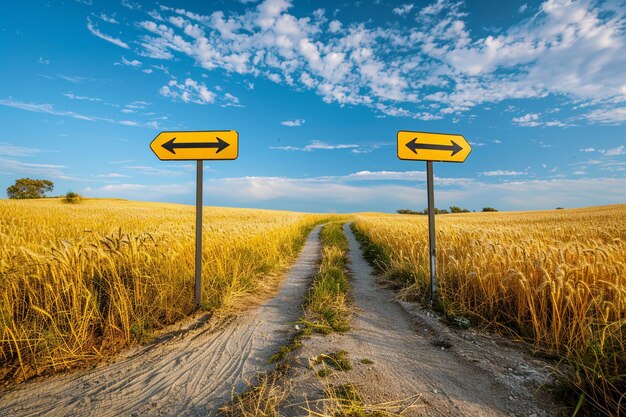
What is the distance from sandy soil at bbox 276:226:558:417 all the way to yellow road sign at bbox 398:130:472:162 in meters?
2.93

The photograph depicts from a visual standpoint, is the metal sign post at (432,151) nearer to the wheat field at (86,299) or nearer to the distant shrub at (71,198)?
the wheat field at (86,299)

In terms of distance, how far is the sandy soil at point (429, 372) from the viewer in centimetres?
265

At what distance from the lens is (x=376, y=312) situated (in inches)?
209

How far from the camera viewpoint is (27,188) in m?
72.8

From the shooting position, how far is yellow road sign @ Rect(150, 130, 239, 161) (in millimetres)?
5426

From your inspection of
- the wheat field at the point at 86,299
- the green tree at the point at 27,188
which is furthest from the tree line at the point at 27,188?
the wheat field at the point at 86,299

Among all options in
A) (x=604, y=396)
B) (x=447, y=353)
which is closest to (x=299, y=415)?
(x=447, y=353)

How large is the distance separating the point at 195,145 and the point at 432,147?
4.45m

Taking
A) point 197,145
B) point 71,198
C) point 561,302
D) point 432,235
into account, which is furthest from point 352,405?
point 71,198

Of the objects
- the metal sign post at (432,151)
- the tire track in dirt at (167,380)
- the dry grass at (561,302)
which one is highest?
the metal sign post at (432,151)

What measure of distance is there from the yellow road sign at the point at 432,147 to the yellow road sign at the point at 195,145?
10.2 ft

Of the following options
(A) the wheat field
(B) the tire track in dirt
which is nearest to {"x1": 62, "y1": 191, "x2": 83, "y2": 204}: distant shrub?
(A) the wheat field

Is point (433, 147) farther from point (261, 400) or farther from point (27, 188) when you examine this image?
point (27, 188)

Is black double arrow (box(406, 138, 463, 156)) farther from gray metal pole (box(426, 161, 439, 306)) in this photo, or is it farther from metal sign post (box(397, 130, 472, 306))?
gray metal pole (box(426, 161, 439, 306))
